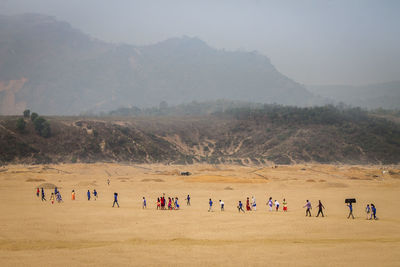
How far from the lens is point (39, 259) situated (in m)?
15.4

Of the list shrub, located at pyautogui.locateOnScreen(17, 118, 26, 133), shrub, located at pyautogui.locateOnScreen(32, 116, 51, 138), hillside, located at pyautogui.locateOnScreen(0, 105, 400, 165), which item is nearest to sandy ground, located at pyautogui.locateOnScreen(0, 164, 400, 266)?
hillside, located at pyautogui.locateOnScreen(0, 105, 400, 165)

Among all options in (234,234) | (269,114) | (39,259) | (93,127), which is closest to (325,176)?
(234,234)

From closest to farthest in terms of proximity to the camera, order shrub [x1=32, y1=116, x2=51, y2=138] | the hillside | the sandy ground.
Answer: the sandy ground, the hillside, shrub [x1=32, y1=116, x2=51, y2=138]

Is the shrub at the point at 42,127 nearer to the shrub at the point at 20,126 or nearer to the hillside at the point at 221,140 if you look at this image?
the hillside at the point at 221,140

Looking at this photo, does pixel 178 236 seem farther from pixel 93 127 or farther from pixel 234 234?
pixel 93 127

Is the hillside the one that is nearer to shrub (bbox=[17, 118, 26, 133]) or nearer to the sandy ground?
shrub (bbox=[17, 118, 26, 133])

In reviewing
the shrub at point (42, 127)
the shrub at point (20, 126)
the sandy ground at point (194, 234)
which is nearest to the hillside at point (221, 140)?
the shrub at point (20, 126)

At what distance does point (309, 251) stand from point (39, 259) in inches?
415

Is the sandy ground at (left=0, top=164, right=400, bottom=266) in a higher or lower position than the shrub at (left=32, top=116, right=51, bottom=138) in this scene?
lower

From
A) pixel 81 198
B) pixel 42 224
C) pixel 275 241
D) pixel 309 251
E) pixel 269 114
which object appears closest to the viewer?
pixel 309 251

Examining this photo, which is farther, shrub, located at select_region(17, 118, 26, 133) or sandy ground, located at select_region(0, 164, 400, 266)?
shrub, located at select_region(17, 118, 26, 133)

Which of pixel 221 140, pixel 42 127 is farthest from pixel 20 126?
pixel 221 140

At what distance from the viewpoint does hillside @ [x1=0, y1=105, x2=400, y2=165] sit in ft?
290

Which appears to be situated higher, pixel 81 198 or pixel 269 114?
pixel 269 114
